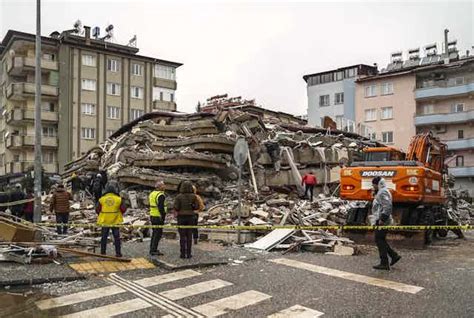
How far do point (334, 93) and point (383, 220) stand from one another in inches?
1914

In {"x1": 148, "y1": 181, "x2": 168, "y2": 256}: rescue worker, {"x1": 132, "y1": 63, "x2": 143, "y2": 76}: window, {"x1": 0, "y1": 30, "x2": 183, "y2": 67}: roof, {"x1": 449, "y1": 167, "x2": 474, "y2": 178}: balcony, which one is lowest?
{"x1": 148, "y1": 181, "x2": 168, "y2": 256}: rescue worker

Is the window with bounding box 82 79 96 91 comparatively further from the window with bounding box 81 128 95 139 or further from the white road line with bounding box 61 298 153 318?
the white road line with bounding box 61 298 153 318

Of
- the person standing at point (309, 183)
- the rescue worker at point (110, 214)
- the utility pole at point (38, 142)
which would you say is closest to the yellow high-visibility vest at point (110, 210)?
the rescue worker at point (110, 214)

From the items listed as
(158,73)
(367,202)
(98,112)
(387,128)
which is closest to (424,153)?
(367,202)

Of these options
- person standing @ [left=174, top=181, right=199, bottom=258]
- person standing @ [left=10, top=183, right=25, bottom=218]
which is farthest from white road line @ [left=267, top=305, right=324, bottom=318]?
person standing @ [left=10, top=183, right=25, bottom=218]

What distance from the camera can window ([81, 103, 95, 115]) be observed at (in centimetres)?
5219

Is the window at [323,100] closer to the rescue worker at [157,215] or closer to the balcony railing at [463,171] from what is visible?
the balcony railing at [463,171]

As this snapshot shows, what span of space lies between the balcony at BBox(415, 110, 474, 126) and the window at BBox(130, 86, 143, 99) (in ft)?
97.5

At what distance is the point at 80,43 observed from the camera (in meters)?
52.4

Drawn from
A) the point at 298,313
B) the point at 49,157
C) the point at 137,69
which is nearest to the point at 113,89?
the point at 137,69

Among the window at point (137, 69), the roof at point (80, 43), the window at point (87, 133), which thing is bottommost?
the window at point (87, 133)

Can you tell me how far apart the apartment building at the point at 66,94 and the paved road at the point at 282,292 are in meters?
44.8

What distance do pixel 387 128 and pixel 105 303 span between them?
49501 mm

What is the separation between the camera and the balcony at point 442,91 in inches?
1908
